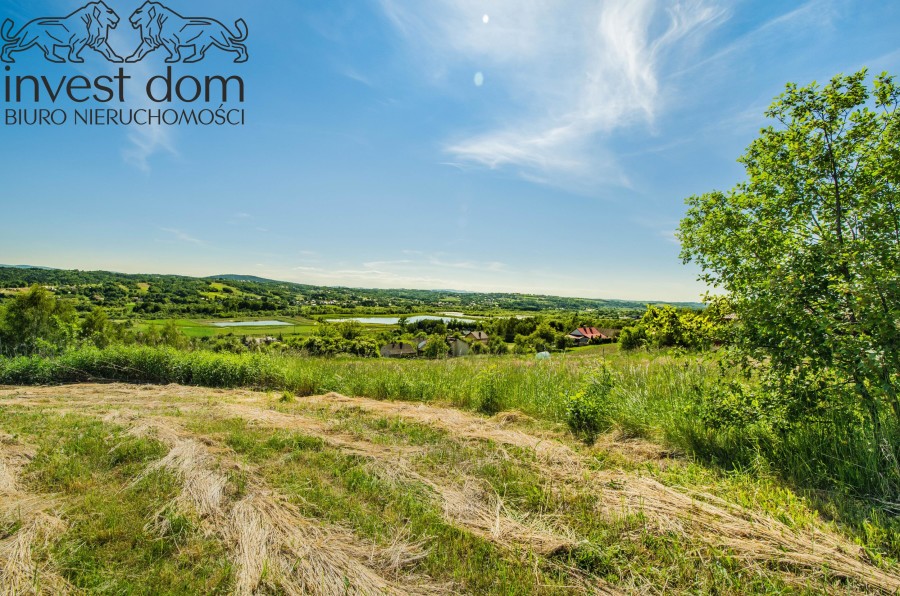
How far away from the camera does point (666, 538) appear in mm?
2959

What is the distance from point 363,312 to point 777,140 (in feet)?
366

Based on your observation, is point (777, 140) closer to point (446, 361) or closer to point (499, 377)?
point (499, 377)

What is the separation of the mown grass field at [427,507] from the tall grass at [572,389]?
62mm

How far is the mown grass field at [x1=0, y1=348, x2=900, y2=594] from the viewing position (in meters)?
2.60

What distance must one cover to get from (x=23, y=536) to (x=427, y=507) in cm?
337

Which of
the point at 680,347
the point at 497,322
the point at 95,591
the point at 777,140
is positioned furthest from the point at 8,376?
the point at 497,322

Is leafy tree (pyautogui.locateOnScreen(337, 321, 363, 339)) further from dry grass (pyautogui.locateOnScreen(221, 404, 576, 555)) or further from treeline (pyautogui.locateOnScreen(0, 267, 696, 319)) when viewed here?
dry grass (pyautogui.locateOnScreen(221, 404, 576, 555))

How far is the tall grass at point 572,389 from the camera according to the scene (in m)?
3.71

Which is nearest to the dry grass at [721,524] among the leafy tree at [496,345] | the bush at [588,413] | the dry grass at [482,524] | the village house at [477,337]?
the dry grass at [482,524]

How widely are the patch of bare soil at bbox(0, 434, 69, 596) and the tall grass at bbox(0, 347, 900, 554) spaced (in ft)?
19.2

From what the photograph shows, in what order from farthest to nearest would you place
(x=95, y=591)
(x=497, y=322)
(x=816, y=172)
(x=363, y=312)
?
(x=363, y=312) → (x=497, y=322) → (x=816, y=172) → (x=95, y=591)

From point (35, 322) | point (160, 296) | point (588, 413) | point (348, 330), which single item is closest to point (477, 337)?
point (348, 330)

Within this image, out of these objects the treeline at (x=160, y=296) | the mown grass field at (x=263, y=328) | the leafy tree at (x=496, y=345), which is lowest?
the leafy tree at (x=496, y=345)

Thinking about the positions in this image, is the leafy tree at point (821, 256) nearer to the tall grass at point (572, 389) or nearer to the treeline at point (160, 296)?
the tall grass at point (572, 389)
